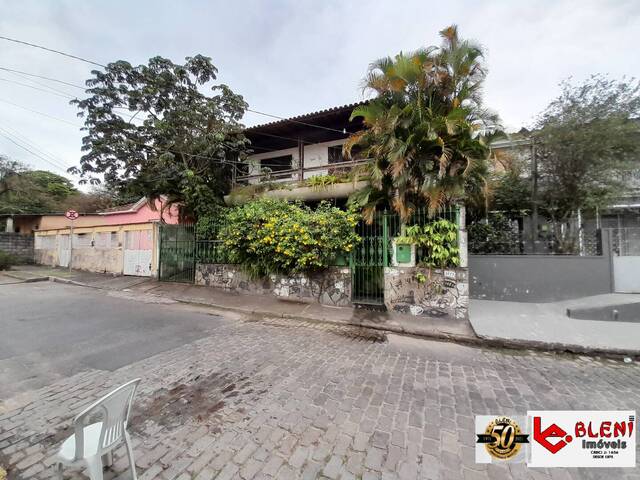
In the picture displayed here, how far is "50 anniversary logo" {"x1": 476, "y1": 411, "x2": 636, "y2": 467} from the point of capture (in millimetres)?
2002

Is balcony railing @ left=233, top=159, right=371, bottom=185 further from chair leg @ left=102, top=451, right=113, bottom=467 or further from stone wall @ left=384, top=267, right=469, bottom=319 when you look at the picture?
chair leg @ left=102, top=451, right=113, bottom=467

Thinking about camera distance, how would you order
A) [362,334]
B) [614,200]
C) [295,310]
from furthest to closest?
1. [614,200]
2. [295,310]
3. [362,334]

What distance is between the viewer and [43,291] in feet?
29.1

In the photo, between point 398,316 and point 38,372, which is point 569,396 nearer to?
point 398,316

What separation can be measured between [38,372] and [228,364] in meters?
2.44

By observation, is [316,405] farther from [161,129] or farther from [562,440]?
[161,129]

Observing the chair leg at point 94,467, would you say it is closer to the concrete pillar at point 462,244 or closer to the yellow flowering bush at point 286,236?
the yellow flowering bush at point 286,236

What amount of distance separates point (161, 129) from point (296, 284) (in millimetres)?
6658

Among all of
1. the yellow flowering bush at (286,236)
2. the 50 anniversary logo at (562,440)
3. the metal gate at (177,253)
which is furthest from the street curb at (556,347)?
the metal gate at (177,253)

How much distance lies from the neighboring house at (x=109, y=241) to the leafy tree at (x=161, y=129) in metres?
1.64

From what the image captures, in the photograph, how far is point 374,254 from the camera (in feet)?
21.6

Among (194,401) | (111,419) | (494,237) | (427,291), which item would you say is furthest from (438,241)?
(111,419)

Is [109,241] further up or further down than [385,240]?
A: further up

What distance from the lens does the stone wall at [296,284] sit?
22.6ft
